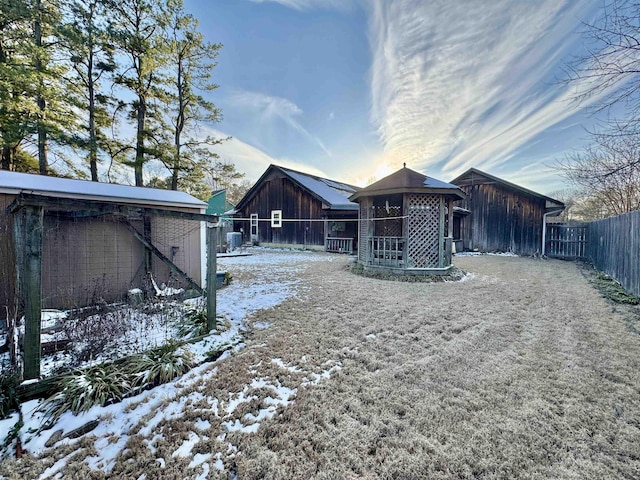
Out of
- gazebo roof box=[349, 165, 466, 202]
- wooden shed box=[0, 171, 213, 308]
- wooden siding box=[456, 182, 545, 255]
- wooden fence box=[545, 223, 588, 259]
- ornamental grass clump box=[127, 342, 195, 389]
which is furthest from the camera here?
wooden siding box=[456, 182, 545, 255]

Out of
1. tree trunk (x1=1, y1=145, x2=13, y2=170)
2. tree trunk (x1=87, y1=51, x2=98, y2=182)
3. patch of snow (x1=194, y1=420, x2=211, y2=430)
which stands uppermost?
tree trunk (x1=87, y1=51, x2=98, y2=182)

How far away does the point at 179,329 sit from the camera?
3682 mm

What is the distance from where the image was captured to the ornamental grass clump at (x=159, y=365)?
2.55 m

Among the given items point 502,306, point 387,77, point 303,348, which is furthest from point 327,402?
point 387,77

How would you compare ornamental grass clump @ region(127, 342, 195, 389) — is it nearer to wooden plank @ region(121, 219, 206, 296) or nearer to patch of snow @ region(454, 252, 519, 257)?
wooden plank @ region(121, 219, 206, 296)

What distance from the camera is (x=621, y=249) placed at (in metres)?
6.57

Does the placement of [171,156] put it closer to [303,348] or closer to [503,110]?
[303,348]

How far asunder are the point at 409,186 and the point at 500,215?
1063cm

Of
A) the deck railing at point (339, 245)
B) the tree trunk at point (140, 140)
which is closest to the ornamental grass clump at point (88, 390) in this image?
the tree trunk at point (140, 140)

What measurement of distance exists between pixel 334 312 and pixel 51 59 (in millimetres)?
13053

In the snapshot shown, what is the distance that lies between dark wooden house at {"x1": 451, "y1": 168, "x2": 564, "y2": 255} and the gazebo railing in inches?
325

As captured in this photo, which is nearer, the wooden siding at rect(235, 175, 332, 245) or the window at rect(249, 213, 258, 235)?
the wooden siding at rect(235, 175, 332, 245)

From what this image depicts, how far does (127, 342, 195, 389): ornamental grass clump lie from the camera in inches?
101

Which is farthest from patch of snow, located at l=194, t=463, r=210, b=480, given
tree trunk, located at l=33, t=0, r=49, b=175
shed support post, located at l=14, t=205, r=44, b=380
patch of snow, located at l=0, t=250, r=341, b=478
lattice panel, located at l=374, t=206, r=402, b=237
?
tree trunk, located at l=33, t=0, r=49, b=175
